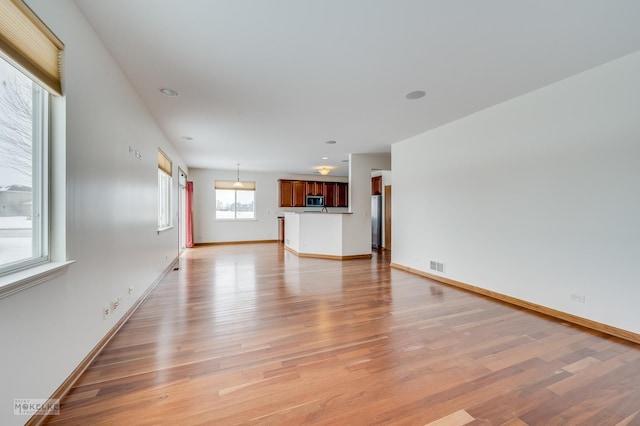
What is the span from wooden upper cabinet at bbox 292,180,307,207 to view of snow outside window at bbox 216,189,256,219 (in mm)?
1566

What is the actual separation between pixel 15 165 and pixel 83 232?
0.68 meters

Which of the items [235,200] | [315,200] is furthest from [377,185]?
[235,200]

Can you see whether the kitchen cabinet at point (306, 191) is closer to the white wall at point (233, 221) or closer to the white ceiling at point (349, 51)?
the white wall at point (233, 221)

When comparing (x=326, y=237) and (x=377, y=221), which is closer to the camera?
(x=326, y=237)

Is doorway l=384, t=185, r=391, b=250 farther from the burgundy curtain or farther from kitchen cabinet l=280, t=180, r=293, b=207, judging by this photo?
the burgundy curtain

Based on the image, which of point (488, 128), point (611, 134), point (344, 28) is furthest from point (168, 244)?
point (611, 134)

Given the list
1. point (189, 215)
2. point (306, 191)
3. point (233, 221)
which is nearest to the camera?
point (189, 215)

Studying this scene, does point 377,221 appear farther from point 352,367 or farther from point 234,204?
point 352,367

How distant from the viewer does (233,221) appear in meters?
9.09

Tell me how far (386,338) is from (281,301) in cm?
151

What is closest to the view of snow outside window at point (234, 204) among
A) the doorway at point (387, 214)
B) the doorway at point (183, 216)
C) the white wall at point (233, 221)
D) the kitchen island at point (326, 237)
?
the white wall at point (233, 221)

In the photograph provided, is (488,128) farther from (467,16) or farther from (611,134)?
(467,16)

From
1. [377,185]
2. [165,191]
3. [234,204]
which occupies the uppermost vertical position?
[377,185]

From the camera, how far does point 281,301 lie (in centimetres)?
337
